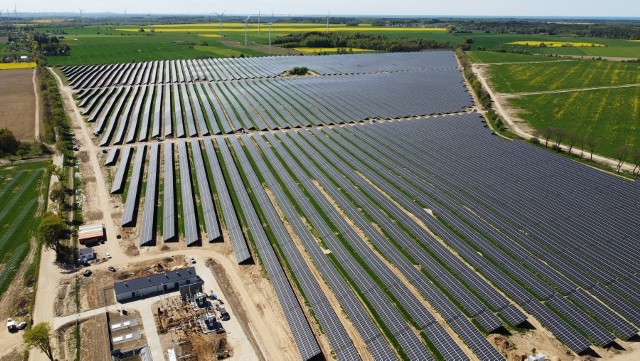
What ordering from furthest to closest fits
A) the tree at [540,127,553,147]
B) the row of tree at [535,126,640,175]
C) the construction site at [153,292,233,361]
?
1. the tree at [540,127,553,147]
2. the row of tree at [535,126,640,175]
3. the construction site at [153,292,233,361]

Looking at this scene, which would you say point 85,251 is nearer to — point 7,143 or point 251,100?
point 7,143

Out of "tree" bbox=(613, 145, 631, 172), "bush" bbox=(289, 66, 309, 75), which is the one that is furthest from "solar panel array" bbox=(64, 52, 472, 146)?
"tree" bbox=(613, 145, 631, 172)

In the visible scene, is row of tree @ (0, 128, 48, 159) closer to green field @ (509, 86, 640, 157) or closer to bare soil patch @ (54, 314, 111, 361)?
bare soil patch @ (54, 314, 111, 361)

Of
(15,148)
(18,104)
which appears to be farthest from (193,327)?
(18,104)

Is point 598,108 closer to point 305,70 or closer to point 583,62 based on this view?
point 583,62

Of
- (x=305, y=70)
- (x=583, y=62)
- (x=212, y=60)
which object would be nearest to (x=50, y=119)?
(x=305, y=70)
